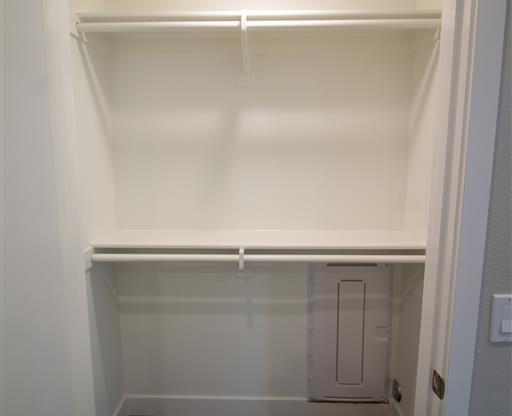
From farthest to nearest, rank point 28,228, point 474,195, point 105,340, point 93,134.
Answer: point 105,340 → point 93,134 → point 28,228 → point 474,195

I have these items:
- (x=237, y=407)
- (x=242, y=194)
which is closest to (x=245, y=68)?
(x=242, y=194)

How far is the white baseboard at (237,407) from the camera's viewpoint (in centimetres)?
167

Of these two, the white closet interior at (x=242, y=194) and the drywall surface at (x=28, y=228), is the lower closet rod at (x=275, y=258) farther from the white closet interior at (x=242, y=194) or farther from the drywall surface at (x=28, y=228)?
the drywall surface at (x=28, y=228)

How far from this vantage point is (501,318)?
1.99ft

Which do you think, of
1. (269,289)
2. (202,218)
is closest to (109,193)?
(202,218)

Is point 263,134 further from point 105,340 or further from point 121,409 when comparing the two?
point 121,409

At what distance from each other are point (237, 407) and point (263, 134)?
1.52 metres

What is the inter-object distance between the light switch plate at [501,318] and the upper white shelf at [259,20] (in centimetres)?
104

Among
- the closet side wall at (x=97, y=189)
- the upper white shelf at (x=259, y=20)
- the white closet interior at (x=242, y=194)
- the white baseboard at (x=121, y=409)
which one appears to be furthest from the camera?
the white baseboard at (x=121, y=409)

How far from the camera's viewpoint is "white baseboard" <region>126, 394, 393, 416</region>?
167cm

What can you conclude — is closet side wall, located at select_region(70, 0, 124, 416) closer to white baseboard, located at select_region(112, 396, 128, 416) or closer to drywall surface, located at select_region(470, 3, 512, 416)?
white baseboard, located at select_region(112, 396, 128, 416)

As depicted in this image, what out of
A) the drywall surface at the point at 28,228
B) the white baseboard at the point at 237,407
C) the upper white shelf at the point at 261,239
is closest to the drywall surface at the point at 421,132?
the upper white shelf at the point at 261,239

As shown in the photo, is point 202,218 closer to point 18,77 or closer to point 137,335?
point 137,335

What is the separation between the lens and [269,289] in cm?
162
